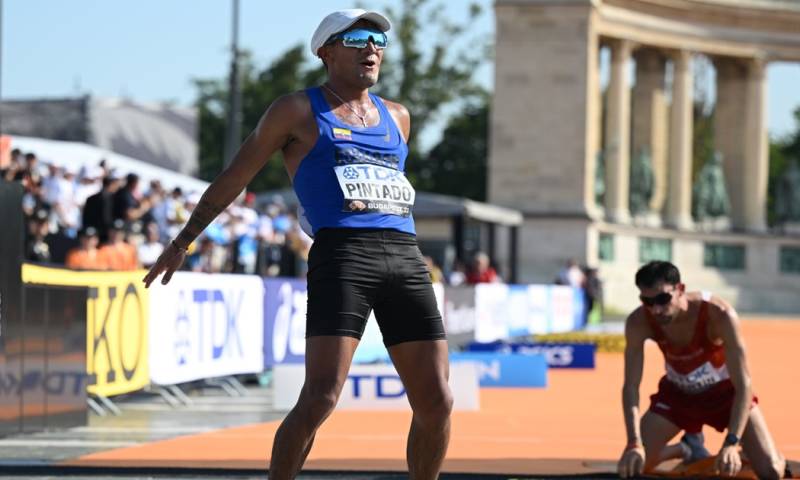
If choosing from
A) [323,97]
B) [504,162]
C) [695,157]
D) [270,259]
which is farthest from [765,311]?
[323,97]

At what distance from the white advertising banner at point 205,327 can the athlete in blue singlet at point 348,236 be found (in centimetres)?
791

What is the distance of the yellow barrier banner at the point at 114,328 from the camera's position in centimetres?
1378

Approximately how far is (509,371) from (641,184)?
45.5 metres

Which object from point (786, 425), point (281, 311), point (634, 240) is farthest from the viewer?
point (634, 240)

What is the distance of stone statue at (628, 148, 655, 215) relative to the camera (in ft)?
212

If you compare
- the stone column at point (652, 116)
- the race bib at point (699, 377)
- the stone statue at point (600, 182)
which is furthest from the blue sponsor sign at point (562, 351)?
the stone column at point (652, 116)

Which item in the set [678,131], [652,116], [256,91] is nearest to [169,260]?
[678,131]

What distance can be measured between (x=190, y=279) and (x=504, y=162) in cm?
4129

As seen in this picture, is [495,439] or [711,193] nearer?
[495,439]

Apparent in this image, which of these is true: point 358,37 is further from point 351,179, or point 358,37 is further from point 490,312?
point 490,312

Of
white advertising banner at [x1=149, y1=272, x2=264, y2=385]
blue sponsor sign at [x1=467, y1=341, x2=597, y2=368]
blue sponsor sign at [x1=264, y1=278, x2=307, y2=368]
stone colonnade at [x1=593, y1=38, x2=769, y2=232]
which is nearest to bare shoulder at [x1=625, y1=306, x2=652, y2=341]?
white advertising banner at [x1=149, y1=272, x2=264, y2=385]

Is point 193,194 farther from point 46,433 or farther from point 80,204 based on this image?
point 46,433

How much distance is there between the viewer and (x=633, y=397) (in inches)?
380

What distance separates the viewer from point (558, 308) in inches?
1545
